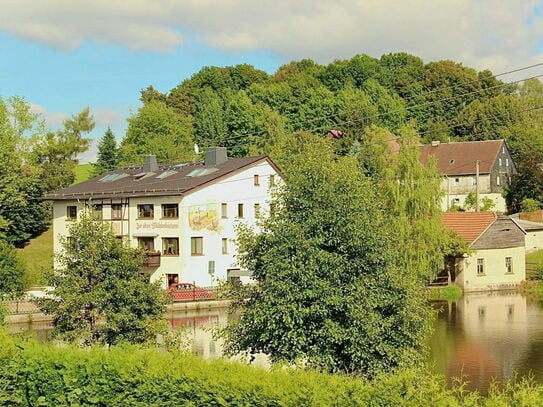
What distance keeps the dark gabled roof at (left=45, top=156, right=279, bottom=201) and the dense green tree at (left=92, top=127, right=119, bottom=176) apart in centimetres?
2446

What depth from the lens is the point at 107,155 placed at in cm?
8062

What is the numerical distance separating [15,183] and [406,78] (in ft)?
217

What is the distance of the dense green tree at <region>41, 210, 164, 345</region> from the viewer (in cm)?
1991

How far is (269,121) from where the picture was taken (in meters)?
74.6

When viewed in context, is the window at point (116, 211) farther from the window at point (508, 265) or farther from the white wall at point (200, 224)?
the window at point (508, 265)

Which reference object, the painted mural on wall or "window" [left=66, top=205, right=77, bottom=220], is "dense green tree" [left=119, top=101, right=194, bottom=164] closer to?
"window" [left=66, top=205, right=77, bottom=220]

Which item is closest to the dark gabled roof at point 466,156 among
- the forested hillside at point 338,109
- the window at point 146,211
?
the forested hillside at point 338,109

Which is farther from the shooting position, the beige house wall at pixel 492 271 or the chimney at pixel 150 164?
the chimney at pixel 150 164

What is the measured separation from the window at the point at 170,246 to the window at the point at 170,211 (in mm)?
1390

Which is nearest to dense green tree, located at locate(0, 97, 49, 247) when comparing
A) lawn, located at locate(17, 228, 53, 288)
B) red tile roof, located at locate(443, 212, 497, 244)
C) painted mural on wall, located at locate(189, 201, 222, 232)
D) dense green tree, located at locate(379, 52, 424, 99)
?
lawn, located at locate(17, 228, 53, 288)

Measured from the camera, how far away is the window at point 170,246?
1887 inches

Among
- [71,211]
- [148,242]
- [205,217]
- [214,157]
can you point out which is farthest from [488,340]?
[71,211]

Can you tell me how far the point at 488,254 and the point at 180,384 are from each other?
1631 inches

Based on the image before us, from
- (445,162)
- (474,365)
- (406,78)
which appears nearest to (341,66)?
(406,78)
